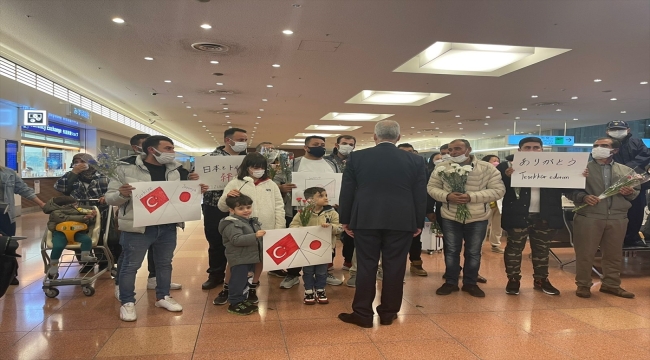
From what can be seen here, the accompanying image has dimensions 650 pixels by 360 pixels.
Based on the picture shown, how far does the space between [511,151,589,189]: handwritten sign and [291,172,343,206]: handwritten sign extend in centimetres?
194

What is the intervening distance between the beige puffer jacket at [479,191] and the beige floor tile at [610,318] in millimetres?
1219

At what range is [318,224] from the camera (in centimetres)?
434

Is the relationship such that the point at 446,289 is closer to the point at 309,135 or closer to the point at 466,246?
the point at 466,246

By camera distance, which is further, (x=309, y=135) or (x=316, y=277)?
(x=309, y=135)

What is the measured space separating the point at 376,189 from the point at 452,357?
139 centimetres

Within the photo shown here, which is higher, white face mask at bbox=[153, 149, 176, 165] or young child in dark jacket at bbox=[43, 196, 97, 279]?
white face mask at bbox=[153, 149, 176, 165]

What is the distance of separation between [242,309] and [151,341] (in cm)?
84

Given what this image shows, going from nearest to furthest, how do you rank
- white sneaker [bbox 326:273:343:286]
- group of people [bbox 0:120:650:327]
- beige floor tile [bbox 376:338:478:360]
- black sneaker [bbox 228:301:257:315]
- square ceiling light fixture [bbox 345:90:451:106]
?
beige floor tile [bbox 376:338:478:360] → group of people [bbox 0:120:650:327] → black sneaker [bbox 228:301:257:315] → white sneaker [bbox 326:273:343:286] → square ceiling light fixture [bbox 345:90:451:106]

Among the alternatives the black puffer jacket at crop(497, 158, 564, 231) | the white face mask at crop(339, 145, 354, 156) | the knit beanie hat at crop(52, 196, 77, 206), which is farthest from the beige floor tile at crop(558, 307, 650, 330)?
the knit beanie hat at crop(52, 196, 77, 206)

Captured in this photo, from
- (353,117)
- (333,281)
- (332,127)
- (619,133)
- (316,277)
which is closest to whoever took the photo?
(316,277)

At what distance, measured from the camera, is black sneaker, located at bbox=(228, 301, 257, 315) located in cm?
386

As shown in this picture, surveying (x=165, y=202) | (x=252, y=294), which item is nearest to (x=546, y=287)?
(x=252, y=294)

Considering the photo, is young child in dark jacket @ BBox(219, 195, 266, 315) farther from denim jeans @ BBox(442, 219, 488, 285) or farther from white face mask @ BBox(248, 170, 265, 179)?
denim jeans @ BBox(442, 219, 488, 285)

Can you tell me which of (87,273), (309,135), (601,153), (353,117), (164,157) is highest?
(353,117)
